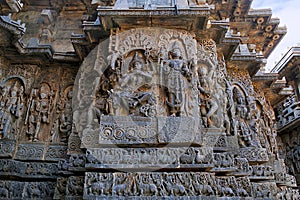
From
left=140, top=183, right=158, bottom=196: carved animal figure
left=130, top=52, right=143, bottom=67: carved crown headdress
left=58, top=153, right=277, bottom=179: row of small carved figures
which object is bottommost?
left=140, top=183, right=158, bottom=196: carved animal figure

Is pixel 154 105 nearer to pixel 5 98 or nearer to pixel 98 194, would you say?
pixel 98 194

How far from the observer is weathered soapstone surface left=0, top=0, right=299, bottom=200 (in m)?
4.35

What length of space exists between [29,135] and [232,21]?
8638mm

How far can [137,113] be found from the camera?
15.7 ft

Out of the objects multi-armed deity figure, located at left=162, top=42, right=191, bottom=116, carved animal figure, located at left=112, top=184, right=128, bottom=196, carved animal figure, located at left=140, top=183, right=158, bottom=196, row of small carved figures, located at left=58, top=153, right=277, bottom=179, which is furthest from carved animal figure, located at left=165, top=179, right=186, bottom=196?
multi-armed deity figure, located at left=162, top=42, right=191, bottom=116

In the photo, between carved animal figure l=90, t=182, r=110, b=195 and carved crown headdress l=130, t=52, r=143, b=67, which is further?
carved crown headdress l=130, t=52, r=143, b=67

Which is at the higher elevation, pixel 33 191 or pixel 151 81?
pixel 151 81

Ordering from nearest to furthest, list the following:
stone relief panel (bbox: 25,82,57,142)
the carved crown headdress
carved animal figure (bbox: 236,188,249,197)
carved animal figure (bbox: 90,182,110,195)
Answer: carved animal figure (bbox: 90,182,110,195), carved animal figure (bbox: 236,188,249,197), the carved crown headdress, stone relief panel (bbox: 25,82,57,142)

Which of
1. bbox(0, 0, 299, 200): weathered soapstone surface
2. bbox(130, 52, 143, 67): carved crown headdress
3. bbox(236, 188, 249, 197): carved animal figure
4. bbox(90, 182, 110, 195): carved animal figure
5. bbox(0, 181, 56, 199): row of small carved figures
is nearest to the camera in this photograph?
bbox(90, 182, 110, 195): carved animal figure

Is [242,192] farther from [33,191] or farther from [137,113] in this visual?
[33,191]

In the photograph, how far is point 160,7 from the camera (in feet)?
18.1

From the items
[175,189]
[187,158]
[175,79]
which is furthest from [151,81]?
[175,189]

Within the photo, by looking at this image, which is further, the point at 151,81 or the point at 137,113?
the point at 151,81

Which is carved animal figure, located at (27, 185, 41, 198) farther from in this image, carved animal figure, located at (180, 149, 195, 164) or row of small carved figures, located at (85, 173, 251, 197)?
carved animal figure, located at (180, 149, 195, 164)
